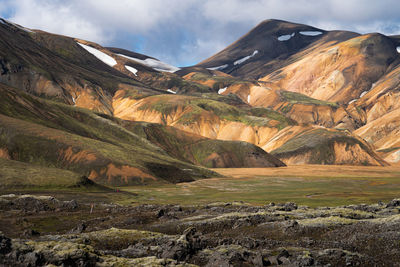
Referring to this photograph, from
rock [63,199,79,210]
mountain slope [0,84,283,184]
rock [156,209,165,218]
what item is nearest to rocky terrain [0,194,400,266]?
rock [156,209,165,218]

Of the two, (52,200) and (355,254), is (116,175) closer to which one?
(52,200)

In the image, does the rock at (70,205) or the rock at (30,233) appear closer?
the rock at (30,233)

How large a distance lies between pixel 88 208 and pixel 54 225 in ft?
59.7

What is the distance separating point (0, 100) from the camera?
162m

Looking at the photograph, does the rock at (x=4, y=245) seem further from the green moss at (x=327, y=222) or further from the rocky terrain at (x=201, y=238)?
the green moss at (x=327, y=222)

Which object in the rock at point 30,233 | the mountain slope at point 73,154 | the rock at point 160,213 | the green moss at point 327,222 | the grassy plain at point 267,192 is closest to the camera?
the green moss at point 327,222

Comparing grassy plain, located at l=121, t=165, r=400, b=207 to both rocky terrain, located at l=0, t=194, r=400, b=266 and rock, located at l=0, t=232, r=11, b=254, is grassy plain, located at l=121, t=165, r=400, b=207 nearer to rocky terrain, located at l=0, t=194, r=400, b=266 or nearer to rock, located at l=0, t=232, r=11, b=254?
rocky terrain, located at l=0, t=194, r=400, b=266

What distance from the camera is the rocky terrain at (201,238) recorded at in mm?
29219

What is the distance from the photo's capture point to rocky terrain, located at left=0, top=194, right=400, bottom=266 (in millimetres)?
29219

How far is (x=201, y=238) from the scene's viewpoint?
38.4 meters

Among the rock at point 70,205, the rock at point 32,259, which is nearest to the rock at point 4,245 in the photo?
the rock at point 32,259

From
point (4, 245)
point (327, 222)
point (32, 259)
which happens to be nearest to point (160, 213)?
point (327, 222)

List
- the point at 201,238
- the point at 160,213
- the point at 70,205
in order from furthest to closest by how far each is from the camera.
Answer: the point at 70,205 < the point at 160,213 < the point at 201,238

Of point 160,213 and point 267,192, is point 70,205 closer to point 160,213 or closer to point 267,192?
point 160,213
